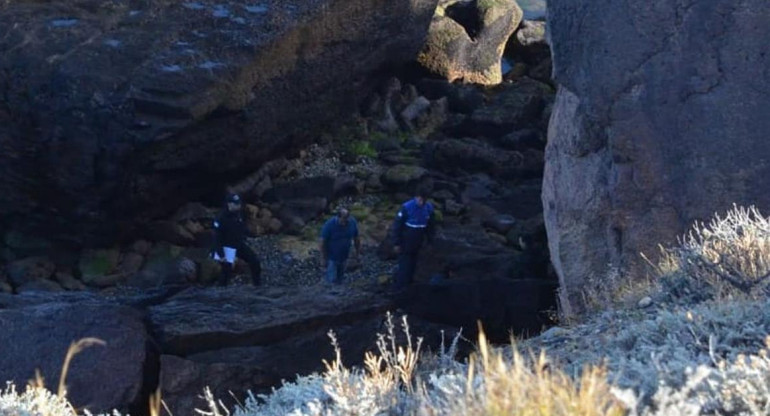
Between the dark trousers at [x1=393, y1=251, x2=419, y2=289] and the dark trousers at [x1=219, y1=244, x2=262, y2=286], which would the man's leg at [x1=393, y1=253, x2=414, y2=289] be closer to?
the dark trousers at [x1=393, y1=251, x2=419, y2=289]

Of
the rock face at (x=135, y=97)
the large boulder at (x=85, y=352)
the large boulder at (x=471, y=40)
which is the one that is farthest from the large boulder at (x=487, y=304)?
the large boulder at (x=471, y=40)

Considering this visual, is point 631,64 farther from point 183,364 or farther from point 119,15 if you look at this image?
point 119,15

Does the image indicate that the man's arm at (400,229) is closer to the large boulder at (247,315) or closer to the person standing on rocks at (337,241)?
the person standing on rocks at (337,241)

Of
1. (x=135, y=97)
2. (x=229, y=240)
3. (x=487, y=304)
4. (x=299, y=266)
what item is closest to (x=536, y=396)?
(x=487, y=304)

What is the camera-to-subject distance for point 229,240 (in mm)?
13969

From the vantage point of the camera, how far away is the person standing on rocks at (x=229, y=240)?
13.8 meters

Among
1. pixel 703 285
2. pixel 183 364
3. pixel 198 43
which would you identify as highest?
pixel 198 43

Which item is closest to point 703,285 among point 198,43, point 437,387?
point 437,387

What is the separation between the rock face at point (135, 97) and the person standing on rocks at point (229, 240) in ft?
7.13

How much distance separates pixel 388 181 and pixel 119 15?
4288 millimetres

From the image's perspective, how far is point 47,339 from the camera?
31.0ft

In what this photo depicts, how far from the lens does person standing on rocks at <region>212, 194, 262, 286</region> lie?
1381 centimetres

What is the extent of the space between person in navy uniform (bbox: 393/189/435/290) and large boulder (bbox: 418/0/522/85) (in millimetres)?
7696

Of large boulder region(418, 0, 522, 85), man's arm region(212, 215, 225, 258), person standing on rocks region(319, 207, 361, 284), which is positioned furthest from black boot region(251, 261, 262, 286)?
large boulder region(418, 0, 522, 85)
